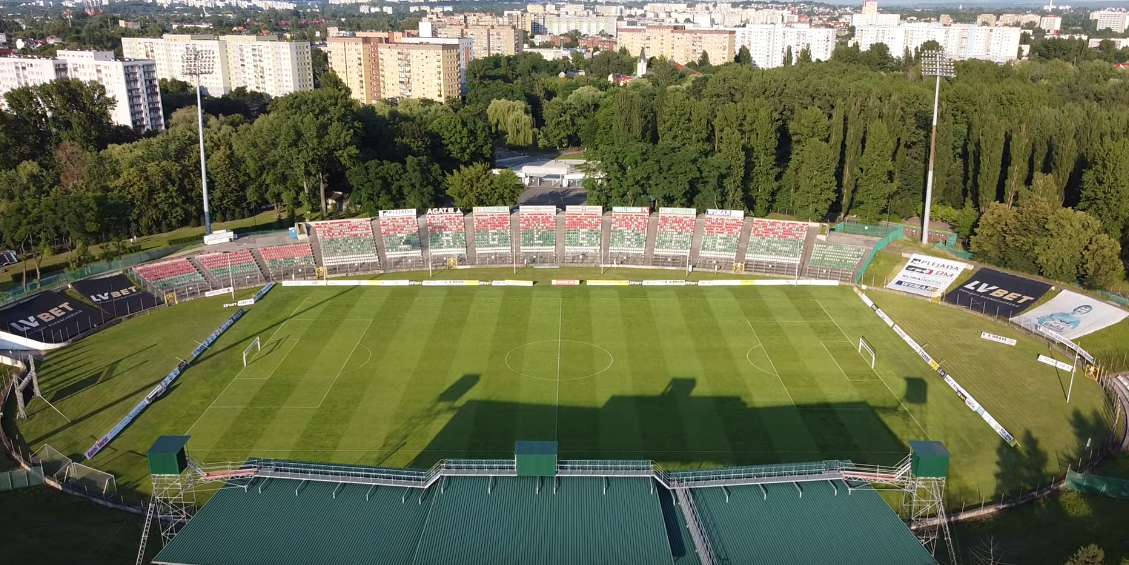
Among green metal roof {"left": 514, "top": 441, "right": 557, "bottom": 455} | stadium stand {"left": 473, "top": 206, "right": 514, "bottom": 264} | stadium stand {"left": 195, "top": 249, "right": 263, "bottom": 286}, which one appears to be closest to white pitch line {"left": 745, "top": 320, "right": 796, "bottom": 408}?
green metal roof {"left": 514, "top": 441, "right": 557, "bottom": 455}

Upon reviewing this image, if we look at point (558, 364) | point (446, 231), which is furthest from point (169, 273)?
point (558, 364)

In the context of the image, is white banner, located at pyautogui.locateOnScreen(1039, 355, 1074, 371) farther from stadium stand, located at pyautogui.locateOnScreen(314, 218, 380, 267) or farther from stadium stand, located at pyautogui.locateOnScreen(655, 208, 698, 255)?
stadium stand, located at pyautogui.locateOnScreen(314, 218, 380, 267)

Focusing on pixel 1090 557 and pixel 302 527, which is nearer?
pixel 1090 557

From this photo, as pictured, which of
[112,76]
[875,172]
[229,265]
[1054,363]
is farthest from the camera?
[112,76]

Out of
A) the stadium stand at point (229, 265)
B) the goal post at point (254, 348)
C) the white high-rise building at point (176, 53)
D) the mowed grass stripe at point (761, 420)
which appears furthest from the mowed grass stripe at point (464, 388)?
the white high-rise building at point (176, 53)

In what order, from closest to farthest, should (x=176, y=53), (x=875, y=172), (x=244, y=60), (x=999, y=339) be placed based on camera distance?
(x=999, y=339) < (x=875, y=172) < (x=244, y=60) < (x=176, y=53)

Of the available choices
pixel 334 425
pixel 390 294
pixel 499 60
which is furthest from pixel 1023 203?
pixel 499 60

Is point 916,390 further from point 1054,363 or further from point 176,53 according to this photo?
point 176,53
